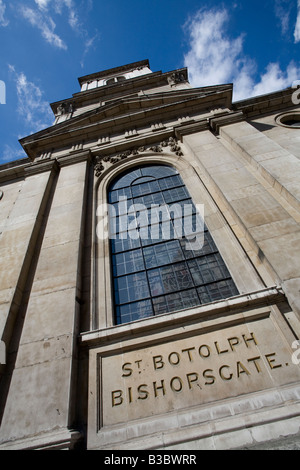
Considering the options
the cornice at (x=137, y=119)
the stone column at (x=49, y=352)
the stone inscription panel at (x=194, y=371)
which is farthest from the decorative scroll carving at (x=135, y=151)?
the stone inscription panel at (x=194, y=371)

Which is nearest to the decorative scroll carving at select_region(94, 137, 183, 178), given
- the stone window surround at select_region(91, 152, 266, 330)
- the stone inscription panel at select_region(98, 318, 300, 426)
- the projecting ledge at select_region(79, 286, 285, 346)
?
the stone window surround at select_region(91, 152, 266, 330)

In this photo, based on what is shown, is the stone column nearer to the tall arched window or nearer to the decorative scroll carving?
the tall arched window

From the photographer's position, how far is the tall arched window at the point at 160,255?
21.0 feet

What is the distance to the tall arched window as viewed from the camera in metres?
6.40

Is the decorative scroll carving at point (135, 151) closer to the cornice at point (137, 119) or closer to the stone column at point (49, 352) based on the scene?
the cornice at point (137, 119)

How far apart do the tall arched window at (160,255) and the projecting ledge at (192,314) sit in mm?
910

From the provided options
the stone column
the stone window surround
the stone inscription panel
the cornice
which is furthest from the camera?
the cornice

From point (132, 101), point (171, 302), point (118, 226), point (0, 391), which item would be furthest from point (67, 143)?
point (0, 391)

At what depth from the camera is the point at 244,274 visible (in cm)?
607

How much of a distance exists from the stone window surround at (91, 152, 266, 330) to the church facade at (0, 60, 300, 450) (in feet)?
0.13

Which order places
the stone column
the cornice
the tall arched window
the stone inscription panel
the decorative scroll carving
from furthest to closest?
the cornice → the decorative scroll carving → the tall arched window → the stone inscription panel → the stone column

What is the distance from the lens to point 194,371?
15.0 feet

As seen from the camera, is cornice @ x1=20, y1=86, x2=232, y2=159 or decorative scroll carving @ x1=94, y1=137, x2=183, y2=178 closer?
decorative scroll carving @ x1=94, y1=137, x2=183, y2=178
